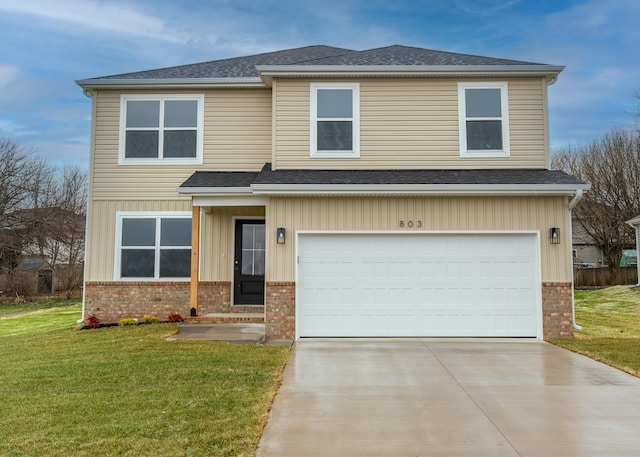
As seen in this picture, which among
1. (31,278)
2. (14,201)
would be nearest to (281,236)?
(31,278)

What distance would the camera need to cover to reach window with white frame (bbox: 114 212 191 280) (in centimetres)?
1220

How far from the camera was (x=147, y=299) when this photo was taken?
1212cm

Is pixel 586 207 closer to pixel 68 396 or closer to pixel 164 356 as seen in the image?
pixel 164 356

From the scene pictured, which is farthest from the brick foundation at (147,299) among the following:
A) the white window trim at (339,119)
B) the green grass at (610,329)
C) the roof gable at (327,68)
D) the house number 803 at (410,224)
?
the green grass at (610,329)

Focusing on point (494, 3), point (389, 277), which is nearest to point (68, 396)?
point (389, 277)

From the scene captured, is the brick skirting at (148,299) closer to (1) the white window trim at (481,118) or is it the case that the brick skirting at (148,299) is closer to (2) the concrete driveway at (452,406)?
(2) the concrete driveway at (452,406)

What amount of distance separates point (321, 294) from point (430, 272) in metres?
2.29

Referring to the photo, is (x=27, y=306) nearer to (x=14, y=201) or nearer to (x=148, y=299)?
(x=14, y=201)

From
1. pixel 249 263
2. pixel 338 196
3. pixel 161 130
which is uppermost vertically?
pixel 161 130

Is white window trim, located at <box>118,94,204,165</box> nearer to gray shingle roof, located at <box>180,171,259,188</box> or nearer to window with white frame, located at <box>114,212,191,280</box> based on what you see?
gray shingle roof, located at <box>180,171,259,188</box>

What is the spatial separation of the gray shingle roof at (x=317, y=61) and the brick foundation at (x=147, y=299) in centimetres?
513

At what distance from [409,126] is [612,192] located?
23.6 m

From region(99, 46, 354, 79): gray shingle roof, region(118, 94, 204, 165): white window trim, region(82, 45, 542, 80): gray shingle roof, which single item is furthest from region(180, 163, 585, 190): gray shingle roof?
region(99, 46, 354, 79): gray shingle roof

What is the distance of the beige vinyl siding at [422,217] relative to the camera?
1006 centimetres
